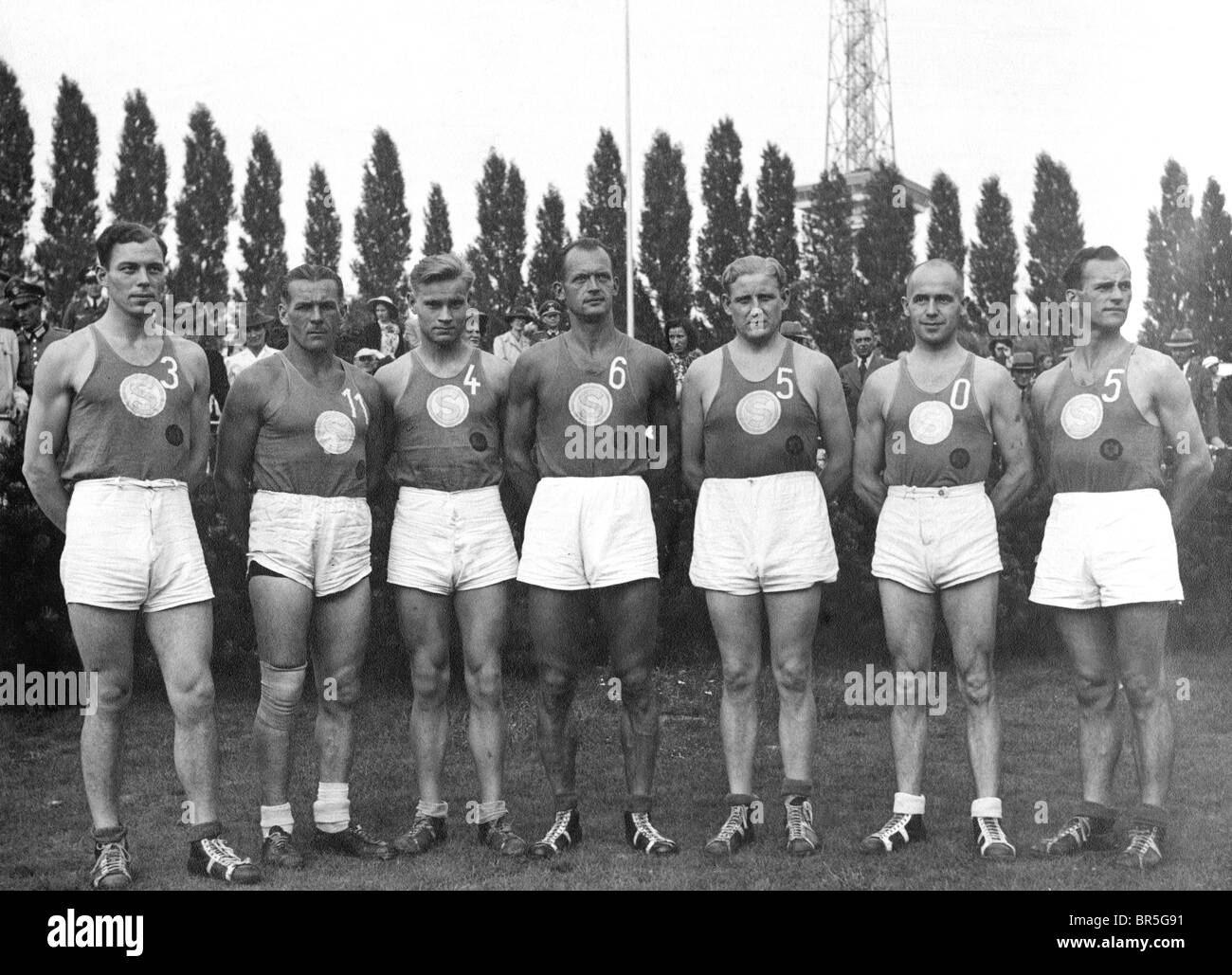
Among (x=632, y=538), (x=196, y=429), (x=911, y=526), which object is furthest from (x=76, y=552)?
(x=911, y=526)

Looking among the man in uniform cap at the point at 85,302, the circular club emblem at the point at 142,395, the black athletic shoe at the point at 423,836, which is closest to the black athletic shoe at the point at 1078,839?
the black athletic shoe at the point at 423,836

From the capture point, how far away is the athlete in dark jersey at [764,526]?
556 centimetres

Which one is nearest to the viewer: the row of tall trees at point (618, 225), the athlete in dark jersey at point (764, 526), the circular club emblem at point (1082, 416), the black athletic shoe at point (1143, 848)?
the black athletic shoe at point (1143, 848)

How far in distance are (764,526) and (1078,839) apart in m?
1.80

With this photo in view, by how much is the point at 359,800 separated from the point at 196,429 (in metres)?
1.99

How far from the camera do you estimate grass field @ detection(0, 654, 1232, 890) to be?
513cm

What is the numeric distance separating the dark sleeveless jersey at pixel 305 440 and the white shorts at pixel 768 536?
1543 millimetres

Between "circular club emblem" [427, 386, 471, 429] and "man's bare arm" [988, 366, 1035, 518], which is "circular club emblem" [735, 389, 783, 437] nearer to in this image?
"man's bare arm" [988, 366, 1035, 518]

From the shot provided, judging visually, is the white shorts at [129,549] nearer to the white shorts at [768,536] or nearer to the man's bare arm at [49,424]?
the man's bare arm at [49,424]

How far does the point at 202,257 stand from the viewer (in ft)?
65.3

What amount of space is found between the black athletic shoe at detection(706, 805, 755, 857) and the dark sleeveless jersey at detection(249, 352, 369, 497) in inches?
81.6

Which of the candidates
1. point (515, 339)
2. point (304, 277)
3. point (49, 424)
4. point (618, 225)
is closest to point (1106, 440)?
point (304, 277)

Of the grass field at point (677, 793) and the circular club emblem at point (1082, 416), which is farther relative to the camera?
the circular club emblem at point (1082, 416)

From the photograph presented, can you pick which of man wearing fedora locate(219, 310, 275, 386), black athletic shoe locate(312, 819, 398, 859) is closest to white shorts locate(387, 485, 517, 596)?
black athletic shoe locate(312, 819, 398, 859)
